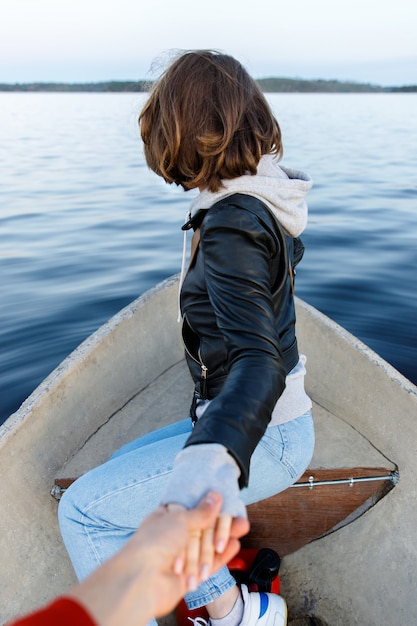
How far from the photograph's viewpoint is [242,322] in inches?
51.2

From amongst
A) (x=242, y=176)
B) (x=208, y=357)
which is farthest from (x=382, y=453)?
(x=242, y=176)

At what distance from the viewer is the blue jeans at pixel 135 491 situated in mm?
1543

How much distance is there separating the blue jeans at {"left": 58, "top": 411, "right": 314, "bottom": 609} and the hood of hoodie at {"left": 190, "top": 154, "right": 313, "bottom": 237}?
58cm

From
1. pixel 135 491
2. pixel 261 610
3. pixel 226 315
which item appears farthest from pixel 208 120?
pixel 261 610

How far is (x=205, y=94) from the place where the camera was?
144 centimetres

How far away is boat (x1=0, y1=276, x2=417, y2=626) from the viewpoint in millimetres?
2129

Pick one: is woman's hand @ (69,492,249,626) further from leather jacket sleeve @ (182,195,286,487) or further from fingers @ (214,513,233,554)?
leather jacket sleeve @ (182,195,286,487)

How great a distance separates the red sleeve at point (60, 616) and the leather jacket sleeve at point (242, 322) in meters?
0.39

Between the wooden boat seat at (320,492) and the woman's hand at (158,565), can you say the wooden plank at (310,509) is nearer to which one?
the wooden boat seat at (320,492)

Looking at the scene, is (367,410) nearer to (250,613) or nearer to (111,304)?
(250,613)

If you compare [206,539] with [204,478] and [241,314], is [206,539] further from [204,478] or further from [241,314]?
[241,314]

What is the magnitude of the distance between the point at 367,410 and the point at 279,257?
1.36m

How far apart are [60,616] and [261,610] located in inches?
44.5

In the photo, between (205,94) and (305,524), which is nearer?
(205,94)
